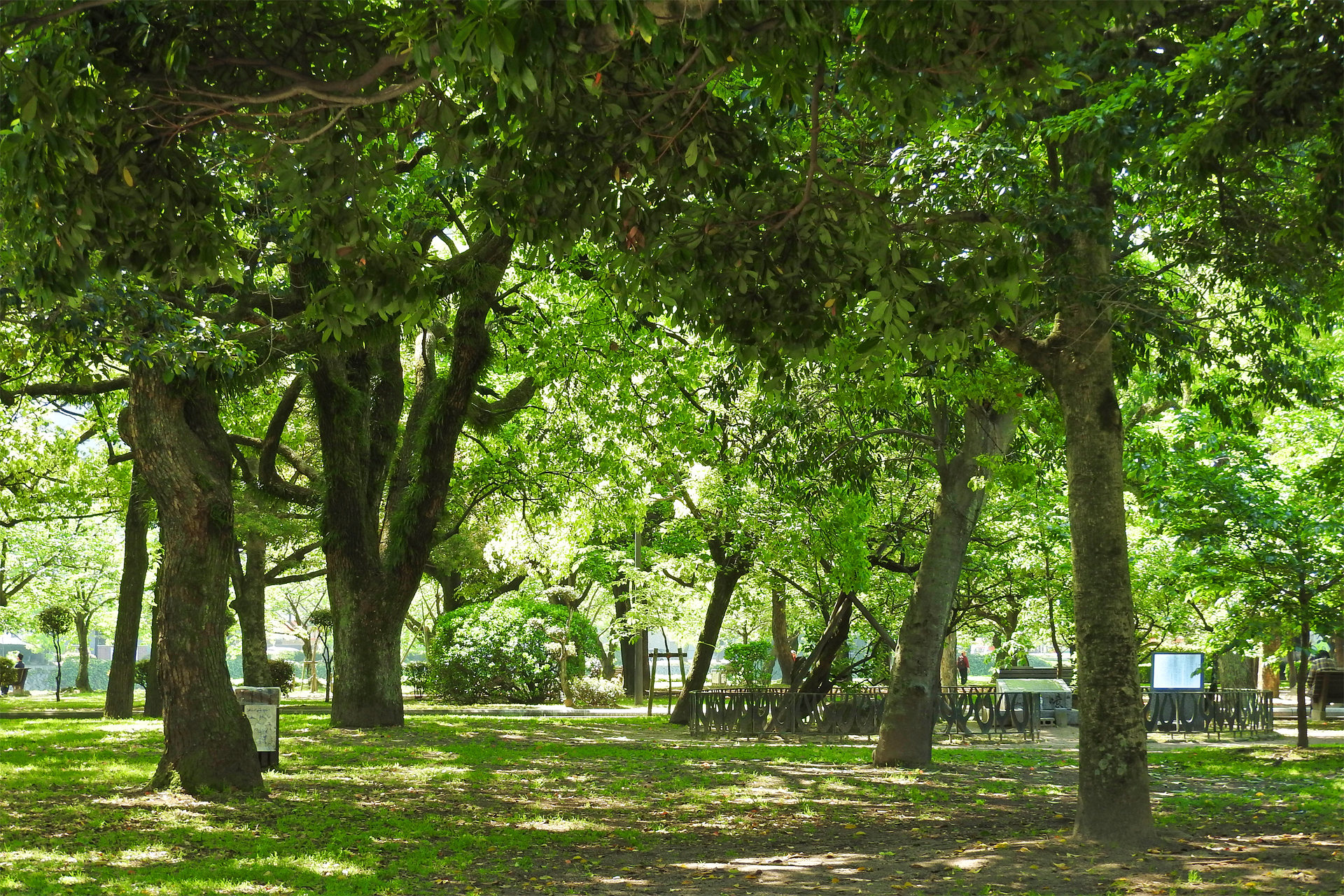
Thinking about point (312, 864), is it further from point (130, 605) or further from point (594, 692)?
point (594, 692)

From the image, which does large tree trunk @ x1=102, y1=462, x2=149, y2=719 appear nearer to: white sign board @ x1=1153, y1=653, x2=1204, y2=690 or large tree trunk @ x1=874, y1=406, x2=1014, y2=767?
large tree trunk @ x1=874, y1=406, x2=1014, y2=767

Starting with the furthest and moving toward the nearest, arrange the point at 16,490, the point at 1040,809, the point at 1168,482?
the point at 16,490 < the point at 1168,482 < the point at 1040,809

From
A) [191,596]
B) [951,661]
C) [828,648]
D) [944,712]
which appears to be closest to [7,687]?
[951,661]

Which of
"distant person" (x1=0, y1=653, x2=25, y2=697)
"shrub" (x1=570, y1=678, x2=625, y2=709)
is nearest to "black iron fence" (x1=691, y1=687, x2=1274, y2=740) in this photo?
"shrub" (x1=570, y1=678, x2=625, y2=709)

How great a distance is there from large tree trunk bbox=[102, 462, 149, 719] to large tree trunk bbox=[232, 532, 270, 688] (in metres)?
3.50

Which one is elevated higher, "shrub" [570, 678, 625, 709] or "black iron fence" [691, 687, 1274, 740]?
"black iron fence" [691, 687, 1274, 740]

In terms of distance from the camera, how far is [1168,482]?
1489 cm

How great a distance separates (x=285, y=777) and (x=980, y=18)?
9743mm

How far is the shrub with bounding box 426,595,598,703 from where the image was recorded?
27.3m

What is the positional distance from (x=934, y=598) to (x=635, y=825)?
522 centimetres

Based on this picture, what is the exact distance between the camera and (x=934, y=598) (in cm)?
1307

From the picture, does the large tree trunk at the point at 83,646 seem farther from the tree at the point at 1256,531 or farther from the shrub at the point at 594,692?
the tree at the point at 1256,531

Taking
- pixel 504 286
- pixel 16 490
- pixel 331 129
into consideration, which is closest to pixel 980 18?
pixel 331 129

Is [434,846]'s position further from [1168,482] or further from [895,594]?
[895,594]
